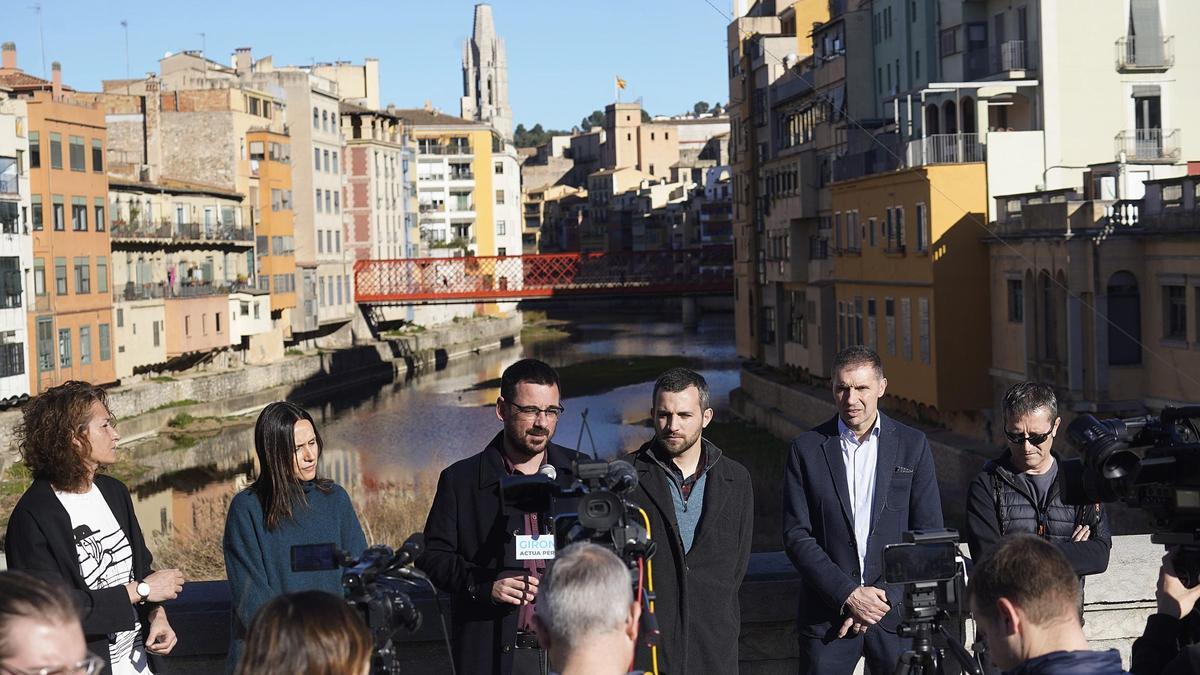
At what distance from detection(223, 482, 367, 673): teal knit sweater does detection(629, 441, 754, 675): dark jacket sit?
3.33 ft

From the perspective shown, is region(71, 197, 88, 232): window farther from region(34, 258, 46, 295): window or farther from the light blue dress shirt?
the light blue dress shirt

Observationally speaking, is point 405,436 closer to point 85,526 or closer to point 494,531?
point 494,531

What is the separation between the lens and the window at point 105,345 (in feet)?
151

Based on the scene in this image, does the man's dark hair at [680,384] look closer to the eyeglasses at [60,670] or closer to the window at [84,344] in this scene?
the eyeglasses at [60,670]

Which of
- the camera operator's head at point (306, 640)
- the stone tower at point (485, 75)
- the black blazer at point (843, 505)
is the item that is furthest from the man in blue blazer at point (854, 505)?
the stone tower at point (485, 75)

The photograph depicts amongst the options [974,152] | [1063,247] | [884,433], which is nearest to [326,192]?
[974,152]

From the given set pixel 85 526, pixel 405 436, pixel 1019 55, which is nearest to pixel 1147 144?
pixel 1019 55

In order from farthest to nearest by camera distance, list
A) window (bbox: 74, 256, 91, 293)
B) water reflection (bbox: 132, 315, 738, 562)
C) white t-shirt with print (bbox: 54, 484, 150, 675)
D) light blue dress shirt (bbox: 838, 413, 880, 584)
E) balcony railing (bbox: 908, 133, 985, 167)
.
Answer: window (bbox: 74, 256, 91, 293) → water reflection (bbox: 132, 315, 738, 562) → balcony railing (bbox: 908, 133, 985, 167) → light blue dress shirt (bbox: 838, 413, 880, 584) → white t-shirt with print (bbox: 54, 484, 150, 675)

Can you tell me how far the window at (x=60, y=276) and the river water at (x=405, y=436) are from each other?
181 inches

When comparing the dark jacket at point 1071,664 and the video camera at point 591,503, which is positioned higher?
the video camera at point 591,503

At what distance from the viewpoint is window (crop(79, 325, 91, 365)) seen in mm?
44250

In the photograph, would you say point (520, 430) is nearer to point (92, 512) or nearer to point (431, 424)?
point (92, 512)

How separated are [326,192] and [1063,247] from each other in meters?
47.8

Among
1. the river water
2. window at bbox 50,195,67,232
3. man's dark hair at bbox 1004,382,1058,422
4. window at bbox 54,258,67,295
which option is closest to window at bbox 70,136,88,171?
window at bbox 50,195,67,232
